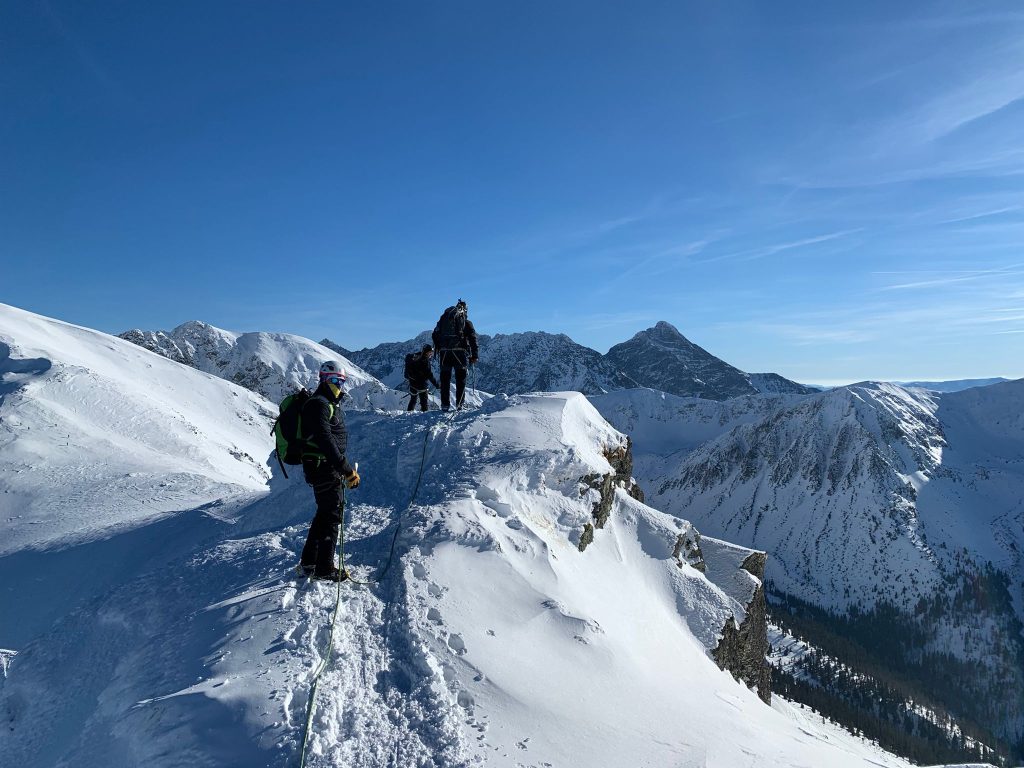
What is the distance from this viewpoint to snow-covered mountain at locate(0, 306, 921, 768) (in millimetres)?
6730

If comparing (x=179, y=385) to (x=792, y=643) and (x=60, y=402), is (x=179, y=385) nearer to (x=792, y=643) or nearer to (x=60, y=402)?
(x=60, y=402)

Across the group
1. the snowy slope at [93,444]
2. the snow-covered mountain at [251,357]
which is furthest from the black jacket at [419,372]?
the snow-covered mountain at [251,357]

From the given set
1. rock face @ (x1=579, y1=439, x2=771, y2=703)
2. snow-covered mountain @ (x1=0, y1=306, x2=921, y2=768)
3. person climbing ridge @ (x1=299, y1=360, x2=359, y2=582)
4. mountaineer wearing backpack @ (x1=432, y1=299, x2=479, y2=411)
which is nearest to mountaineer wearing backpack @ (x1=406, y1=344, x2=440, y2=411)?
mountaineer wearing backpack @ (x1=432, y1=299, x2=479, y2=411)

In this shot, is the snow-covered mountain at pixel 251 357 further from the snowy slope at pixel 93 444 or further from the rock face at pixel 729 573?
the rock face at pixel 729 573

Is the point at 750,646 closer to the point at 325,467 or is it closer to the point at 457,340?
the point at 457,340

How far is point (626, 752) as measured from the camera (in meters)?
7.83

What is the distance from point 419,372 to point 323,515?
11620 millimetres

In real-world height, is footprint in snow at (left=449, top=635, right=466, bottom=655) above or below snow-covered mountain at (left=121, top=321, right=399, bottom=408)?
below

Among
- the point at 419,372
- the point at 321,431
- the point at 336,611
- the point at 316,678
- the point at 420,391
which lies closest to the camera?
the point at 316,678

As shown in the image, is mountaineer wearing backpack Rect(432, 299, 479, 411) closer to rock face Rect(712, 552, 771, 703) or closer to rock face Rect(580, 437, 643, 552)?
rock face Rect(580, 437, 643, 552)

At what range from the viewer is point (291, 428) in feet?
28.2

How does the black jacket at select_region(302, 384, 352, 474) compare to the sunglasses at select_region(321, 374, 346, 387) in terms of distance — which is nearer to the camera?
the black jacket at select_region(302, 384, 352, 474)

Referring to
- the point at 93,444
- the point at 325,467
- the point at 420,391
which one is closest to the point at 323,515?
the point at 325,467

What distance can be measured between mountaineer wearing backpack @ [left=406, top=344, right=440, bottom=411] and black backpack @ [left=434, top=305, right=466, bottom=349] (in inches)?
57.9
